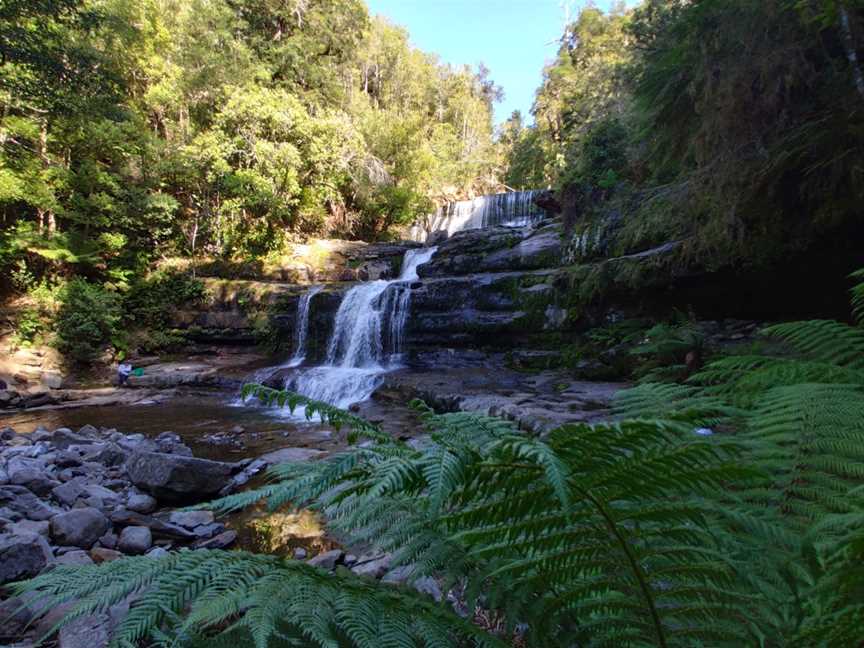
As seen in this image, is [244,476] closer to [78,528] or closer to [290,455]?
[290,455]

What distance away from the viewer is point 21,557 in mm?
2627

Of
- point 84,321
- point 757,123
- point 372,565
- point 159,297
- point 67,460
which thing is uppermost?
point 757,123

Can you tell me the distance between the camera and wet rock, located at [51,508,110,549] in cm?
328

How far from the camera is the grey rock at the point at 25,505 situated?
3592 mm

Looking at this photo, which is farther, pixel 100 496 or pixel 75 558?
pixel 100 496

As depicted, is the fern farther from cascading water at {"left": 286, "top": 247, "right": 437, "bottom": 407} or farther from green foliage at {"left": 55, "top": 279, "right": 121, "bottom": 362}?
green foliage at {"left": 55, "top": 279, "right": 121, "bottom": 362}

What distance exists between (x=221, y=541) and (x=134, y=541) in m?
0.61

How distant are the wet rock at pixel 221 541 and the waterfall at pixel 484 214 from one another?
1571 cm

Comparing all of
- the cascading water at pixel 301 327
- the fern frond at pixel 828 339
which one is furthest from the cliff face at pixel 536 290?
the fern frond at pixel 828 339

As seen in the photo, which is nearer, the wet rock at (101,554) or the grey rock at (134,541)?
the wet rock at (101,554)

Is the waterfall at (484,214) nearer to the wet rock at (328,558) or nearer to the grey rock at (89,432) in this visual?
the grey rock at (89,432)

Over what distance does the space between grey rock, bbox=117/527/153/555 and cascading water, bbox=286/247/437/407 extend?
6.58 meters

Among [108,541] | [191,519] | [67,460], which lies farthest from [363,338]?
[108,541]

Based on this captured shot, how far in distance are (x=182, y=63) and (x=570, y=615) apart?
2046 cm
